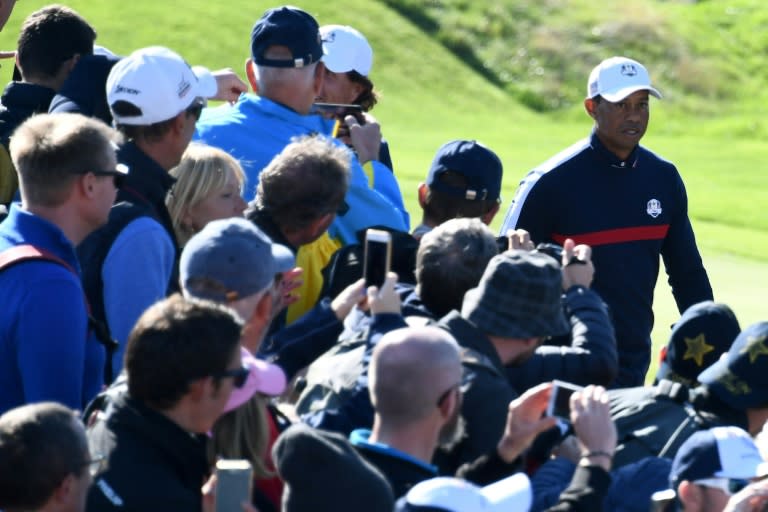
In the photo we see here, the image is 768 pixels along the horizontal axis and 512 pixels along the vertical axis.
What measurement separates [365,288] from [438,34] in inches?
1435

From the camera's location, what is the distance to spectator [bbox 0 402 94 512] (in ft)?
11.8

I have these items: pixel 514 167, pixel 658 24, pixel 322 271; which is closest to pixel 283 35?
pixel 322 271

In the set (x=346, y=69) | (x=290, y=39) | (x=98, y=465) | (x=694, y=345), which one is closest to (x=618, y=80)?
(x=346, y=69)

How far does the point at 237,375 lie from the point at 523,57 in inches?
1490

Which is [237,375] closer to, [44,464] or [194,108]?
[44,464]

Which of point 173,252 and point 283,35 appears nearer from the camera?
point 173,252

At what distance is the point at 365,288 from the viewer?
4992mm

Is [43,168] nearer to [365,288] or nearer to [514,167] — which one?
[365,288]

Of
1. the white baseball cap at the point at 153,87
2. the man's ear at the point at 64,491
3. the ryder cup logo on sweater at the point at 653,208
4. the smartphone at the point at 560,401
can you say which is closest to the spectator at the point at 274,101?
the white baseball cap at the point at 153,87

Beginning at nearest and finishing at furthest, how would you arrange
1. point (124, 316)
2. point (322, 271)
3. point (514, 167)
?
point (124, 316), point (322, 271), point (514, 167)

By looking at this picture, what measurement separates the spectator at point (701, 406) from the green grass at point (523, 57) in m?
21.7

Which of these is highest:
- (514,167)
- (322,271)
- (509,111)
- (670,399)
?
(670,399)

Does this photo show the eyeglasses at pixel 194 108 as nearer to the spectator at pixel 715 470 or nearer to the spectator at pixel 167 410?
the spectator at pixel 167 410

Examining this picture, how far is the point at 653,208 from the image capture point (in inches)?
302
